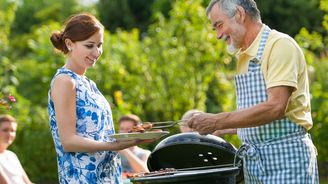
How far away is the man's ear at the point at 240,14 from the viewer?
4.09 meters

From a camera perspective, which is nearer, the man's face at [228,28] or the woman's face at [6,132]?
the man's face at [228,28]

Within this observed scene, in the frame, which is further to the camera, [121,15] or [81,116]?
[121,15]

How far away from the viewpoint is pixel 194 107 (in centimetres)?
1273

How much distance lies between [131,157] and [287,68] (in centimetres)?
399

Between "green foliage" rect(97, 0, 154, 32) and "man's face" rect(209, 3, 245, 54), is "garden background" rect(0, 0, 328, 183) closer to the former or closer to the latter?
"man's face" rect(209, 3, 245, 54)

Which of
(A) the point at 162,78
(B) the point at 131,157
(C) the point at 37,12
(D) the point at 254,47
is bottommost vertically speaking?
(B) the point at 131,157

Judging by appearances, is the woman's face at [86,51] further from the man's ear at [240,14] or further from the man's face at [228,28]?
the man's ear at [240,14]

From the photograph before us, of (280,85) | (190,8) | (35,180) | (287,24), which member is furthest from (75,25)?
(287,24)

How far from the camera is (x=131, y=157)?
7.66m

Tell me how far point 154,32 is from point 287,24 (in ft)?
45.3

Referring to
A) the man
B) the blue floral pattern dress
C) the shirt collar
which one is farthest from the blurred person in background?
the shirt collar

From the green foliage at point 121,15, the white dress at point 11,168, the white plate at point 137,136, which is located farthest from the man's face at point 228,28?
the green foliage at point 121,15

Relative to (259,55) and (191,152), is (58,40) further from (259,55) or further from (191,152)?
(259,55)

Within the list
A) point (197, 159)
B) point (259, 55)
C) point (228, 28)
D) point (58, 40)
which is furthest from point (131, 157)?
point (259, 55)
